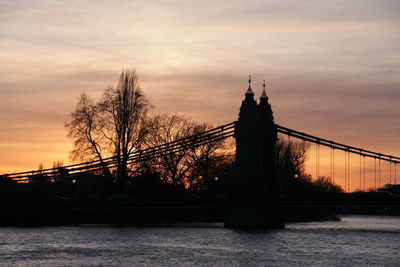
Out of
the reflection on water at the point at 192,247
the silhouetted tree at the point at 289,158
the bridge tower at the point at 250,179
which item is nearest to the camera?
the reflection on water at the point at 192,247

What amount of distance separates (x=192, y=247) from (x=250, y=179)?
19241mm

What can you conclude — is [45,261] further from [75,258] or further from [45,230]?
[45,230]

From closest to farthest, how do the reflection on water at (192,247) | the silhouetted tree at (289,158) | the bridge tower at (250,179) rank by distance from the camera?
the reflection on water at (192,247) < the bridge tower at (250,179) < the silhouetted tree at (289,158)

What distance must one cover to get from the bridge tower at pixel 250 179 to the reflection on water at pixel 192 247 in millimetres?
2779

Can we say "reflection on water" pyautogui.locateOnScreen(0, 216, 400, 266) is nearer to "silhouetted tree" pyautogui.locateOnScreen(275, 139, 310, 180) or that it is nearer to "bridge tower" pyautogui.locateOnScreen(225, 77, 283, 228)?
"bridge tower" pyautogui.locateOnScreen(225, 77, 283, 228)

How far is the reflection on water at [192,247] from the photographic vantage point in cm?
4612

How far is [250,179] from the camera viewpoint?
71.2 meters

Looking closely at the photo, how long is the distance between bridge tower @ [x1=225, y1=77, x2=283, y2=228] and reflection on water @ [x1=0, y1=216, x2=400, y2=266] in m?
2.78

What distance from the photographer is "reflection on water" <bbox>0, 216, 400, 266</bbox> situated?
4612cm

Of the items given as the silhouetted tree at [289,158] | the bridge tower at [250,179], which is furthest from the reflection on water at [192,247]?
the silhouetted tree at [289,158]

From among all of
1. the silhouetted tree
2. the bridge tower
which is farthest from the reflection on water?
the silhouetted tree

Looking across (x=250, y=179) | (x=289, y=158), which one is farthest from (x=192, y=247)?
(x=289, y=158)

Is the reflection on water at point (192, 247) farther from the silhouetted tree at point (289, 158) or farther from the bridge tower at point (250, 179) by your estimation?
the silhouetted tree at point (289, 158)

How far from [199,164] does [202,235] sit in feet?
82.9
